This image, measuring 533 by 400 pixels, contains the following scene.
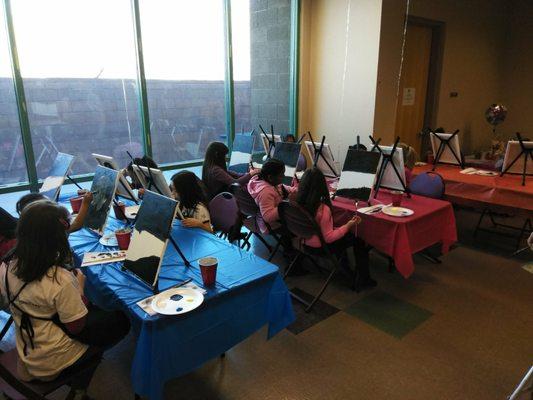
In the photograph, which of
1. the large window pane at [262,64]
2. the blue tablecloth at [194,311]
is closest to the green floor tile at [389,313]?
the blue tablecloth at [194,311]

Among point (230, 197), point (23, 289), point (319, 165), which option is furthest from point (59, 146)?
point (23, 289)

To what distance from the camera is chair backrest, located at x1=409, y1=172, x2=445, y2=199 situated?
3.74 m

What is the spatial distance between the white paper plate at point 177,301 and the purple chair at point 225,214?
1250mm

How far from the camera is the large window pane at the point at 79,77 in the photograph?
4.14 metres

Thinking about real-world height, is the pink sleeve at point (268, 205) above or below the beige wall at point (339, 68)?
below

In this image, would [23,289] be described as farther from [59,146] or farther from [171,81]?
[171,81]

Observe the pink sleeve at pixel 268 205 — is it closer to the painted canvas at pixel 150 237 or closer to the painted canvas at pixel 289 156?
the painted canvas at pixel 289 156

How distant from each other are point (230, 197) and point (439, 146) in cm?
277

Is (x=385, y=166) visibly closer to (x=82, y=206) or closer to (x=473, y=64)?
(x=82, y=206)

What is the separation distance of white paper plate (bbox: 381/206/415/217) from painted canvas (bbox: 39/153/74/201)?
9.11 ft

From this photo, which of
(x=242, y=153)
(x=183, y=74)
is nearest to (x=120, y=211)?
(x=242, y=153)

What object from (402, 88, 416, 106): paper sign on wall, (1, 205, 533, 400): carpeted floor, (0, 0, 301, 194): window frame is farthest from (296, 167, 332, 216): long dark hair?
(402, 88, 416, 106): paper sign on wall

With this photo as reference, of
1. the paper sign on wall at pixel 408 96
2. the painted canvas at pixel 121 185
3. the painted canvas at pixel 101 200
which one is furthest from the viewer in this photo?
the paper sign on wall at pixel 408 96

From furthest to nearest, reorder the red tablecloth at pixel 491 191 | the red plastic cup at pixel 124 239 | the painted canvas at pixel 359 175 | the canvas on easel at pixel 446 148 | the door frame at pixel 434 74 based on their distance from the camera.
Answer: the door frame at pixel 434 74
the canvas on easel at pixel 446 148
the red tablecloth at pixel 491 191
the painted canvas at pixel 359 175
the red plastic cup at pixel 124 239
